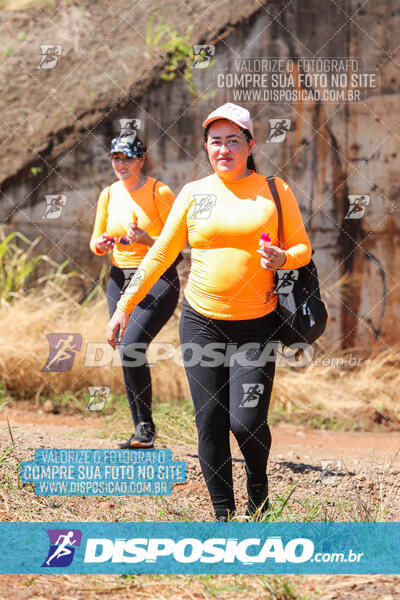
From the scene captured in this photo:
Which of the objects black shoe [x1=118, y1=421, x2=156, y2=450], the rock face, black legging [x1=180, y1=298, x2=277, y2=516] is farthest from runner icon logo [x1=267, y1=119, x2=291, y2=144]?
black legging [x1=180, y1=298, x2=277, y2=516]

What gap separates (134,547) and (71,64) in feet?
19.2

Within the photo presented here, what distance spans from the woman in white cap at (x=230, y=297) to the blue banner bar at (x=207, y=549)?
0.26m

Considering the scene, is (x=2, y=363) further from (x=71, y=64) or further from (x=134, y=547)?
(x=134, y=547)

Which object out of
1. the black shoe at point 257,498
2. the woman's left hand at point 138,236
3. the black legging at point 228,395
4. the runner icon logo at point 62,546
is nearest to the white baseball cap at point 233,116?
the black legging at point 228,395

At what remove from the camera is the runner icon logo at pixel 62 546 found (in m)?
3.32

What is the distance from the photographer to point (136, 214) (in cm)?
495

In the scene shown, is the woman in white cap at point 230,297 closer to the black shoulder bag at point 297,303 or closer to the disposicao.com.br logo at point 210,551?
the black shoulder bag at point 297,303

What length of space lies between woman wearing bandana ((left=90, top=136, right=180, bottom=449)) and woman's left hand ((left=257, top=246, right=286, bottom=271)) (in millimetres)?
1504

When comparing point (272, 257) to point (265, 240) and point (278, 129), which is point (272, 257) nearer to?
point (265, 240)

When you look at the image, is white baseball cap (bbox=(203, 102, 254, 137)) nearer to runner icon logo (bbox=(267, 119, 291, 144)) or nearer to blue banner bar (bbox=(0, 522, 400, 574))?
blue banner bar (bbox=(0, 522, 400, 574))

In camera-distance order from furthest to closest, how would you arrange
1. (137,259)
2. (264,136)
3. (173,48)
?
(173,48) < (264,136) < (137,259)

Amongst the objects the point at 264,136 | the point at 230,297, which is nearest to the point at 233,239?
the point at 230,297

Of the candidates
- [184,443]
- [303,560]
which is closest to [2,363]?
[184,443]

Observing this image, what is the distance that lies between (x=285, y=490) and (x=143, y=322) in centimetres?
137
